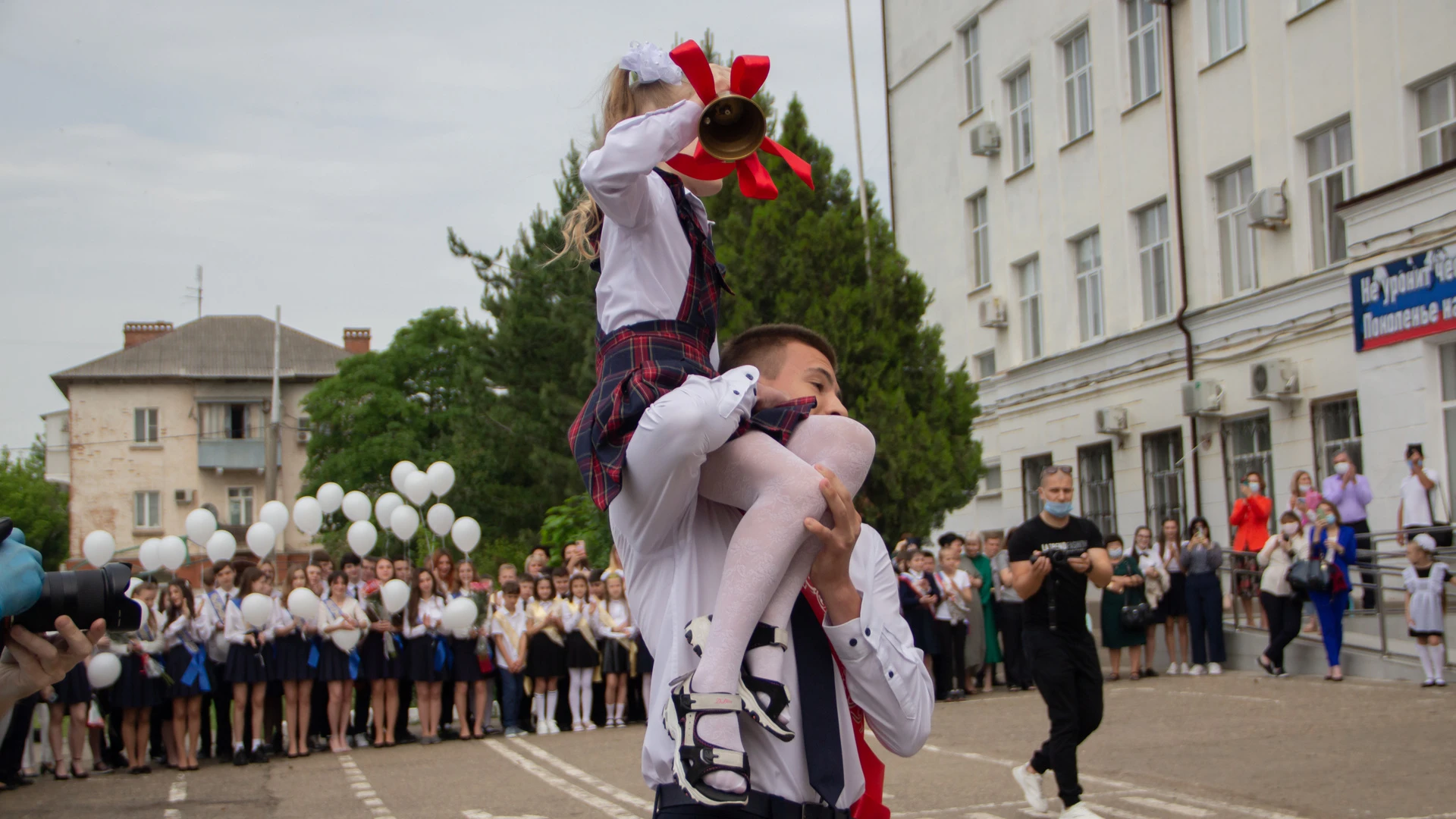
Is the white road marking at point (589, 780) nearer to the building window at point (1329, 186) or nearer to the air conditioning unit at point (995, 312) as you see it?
the building window at point (1329, 186)

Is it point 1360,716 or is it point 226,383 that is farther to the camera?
point 226,383

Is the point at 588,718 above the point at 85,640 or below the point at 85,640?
below


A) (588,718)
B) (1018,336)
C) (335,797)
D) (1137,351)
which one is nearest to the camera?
(335,797)

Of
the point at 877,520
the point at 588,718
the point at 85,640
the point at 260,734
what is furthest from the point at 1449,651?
the point at 85,640

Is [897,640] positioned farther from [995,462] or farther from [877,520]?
[995,462]

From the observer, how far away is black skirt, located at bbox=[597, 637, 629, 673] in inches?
617

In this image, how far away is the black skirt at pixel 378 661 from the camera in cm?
1461

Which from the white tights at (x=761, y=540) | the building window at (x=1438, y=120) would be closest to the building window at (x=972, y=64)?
the building window at (x=1438, y=120)

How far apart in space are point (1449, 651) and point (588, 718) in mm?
9148

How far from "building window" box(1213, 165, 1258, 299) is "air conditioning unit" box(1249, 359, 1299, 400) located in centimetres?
171

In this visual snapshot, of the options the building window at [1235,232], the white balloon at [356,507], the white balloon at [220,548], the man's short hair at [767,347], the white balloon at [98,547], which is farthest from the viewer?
the building window at [1235,232]

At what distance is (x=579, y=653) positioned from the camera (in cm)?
1562

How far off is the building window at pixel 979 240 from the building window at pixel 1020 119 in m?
1.61

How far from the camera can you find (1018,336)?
2677 cm
